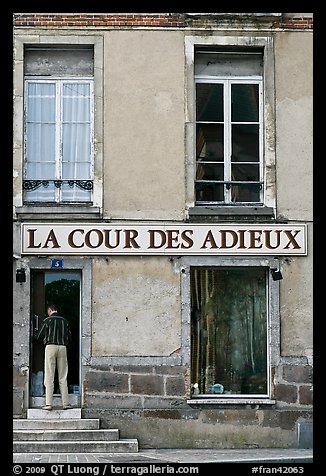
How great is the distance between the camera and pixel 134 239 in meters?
15.8

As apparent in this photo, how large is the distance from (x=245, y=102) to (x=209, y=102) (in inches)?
22.0

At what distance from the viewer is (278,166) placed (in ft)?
53.0

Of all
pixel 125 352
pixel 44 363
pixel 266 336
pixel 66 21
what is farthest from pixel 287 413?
pixel 66 21

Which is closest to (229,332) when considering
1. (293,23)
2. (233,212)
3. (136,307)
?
(136,307)

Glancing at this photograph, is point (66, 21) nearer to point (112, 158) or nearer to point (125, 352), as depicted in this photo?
point (112, 158)

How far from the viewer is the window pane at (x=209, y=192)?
1620 centimetres

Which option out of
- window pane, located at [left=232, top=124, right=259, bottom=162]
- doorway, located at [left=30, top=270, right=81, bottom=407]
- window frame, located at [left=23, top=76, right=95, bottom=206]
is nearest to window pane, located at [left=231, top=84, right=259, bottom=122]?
window pane, located at [left=232, top=124, right=259, bottom=162]

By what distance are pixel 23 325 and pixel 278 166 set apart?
14.5 ft

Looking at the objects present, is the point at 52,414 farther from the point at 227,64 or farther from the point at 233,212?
the point at 227,64

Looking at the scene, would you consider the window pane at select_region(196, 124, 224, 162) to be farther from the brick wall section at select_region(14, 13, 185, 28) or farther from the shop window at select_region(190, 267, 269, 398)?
the shop window at select_region(190, 267, 269, 398)

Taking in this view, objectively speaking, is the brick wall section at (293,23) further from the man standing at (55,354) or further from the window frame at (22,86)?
the man standing at (55,354)

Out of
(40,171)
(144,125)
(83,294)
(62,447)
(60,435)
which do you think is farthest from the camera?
(40,171)

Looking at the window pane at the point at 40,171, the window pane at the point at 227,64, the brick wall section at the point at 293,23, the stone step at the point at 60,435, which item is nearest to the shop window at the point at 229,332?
the stone step at the point at 60,435

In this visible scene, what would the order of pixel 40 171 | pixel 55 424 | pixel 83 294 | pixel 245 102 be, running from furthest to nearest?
1. pixel 245 102
2. pixel 40 171
3. pixel 83 294
4. pixel 55 424
